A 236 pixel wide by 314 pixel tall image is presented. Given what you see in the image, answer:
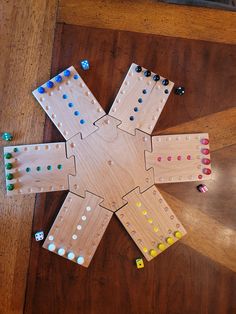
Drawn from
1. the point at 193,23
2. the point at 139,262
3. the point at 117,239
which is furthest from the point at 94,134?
the point at 193,23

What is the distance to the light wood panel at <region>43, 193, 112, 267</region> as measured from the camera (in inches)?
45.7

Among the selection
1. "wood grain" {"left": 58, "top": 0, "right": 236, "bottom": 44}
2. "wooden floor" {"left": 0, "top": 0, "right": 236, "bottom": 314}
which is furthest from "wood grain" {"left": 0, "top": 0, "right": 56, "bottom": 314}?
"wood grain" {"left": 58, "top": 0, "right": 236, "bottom": 44}

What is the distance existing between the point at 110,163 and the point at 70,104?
29 centimetres

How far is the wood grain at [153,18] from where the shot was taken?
4.09 ft

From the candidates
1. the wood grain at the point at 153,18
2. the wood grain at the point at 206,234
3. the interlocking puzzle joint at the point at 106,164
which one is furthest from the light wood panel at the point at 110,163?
the wood grain at the point at 153,18

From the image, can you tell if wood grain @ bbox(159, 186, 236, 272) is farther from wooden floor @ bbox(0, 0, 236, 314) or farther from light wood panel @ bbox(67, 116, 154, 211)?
light wood panel @ bbox(67, 116, 154, 211)

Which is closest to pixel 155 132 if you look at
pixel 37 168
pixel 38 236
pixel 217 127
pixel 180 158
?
pixel 180 158

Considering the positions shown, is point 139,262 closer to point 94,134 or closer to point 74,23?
point 94,134

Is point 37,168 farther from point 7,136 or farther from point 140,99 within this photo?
point 140,99

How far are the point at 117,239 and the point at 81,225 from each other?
16 cm

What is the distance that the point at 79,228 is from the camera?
1.17 meters

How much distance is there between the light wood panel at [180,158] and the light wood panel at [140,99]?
0.09m

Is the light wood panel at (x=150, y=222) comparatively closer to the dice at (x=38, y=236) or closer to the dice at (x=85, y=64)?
the dice at (x=38, y=236)

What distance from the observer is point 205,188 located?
4.11 ft
